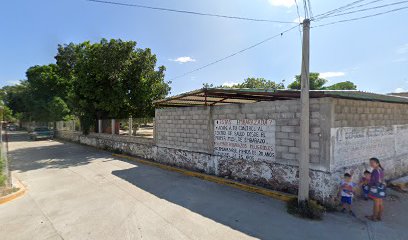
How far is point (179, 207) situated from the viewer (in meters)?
5.84

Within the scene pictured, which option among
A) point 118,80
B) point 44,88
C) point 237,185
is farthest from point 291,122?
point 44,88

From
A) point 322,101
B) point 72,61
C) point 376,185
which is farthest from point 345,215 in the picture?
point 72,61

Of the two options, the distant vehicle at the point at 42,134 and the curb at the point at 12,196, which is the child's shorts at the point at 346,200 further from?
the distant vehicle at the point at 42,134

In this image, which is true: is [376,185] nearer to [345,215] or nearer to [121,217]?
[345,215]

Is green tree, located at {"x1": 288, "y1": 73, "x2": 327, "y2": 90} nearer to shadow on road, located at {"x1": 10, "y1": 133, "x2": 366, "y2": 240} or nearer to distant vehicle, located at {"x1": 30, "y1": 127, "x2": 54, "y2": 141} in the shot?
shadow on road, located at {"x1": 10, "y1": 133, "x2": 366, "y2": 240}

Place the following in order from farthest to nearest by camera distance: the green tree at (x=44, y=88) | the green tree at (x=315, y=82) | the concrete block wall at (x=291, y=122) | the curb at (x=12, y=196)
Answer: the green tree at (x=315, y=82)
the green tree at (x=44, y=88)
the curb at (x=12, y=196)
the concrete block wall at (x=291, y=122)

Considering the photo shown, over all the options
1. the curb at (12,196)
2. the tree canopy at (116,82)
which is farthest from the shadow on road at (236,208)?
the tree canopy at (116,82)

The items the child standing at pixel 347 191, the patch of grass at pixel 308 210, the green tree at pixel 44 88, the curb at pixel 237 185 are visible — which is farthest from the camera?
the green tree at pixel 44 88

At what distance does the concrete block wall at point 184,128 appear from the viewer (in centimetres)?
902

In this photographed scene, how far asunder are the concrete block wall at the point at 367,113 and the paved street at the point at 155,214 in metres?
2.20

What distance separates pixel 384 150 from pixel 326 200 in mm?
3223

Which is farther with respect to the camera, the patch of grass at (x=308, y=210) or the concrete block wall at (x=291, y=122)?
the concrete block wall at (x=291, y=122)

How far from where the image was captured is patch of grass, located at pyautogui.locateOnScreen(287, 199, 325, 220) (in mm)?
5137

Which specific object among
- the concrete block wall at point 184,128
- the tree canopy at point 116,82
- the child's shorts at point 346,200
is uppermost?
the tree canopy at point 116,82
